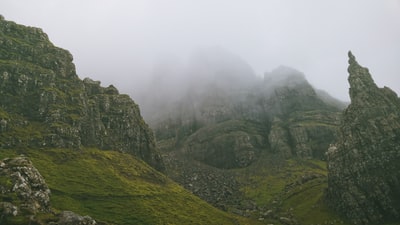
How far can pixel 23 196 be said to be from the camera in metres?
144

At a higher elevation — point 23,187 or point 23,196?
point 23,187

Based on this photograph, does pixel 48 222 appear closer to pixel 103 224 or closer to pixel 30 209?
pixel 30 209

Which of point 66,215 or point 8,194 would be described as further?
point 8,194

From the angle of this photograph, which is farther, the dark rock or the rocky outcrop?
the dark rock

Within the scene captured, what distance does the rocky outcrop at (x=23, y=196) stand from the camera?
127 meters

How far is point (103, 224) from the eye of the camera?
171500mm

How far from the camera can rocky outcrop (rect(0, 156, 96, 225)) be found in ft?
416

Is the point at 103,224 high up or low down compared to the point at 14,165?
down

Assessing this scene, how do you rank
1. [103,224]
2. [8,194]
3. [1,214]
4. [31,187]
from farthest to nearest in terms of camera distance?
1. [103,224]
2. [31,187]
3. [8,194]
4. [1,214]

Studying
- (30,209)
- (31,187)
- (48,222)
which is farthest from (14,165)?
(48,222)

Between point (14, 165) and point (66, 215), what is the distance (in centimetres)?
4533

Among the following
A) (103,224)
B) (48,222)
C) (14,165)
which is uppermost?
(14,165)

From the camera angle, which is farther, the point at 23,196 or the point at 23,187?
the point at 23,187

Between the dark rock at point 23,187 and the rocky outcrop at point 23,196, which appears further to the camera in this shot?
the dark rock at point 23,187
